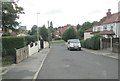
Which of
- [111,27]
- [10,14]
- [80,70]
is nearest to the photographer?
[80,70]

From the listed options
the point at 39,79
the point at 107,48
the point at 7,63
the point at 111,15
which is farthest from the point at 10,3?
the point at 111,15

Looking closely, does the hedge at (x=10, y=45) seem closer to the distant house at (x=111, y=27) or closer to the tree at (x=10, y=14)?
the tree at (x=10, y=14)

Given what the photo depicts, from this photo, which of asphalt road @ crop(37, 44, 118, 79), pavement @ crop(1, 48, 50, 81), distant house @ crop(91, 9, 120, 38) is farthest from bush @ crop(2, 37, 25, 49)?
distant house @ crop(91, 9, 120, 38)

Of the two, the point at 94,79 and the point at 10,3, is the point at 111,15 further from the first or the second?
the point at 94,79

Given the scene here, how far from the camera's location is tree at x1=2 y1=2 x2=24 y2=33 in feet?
84.7

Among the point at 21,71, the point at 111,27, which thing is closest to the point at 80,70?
the point at 21,71

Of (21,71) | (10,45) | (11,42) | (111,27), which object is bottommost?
(21,71)

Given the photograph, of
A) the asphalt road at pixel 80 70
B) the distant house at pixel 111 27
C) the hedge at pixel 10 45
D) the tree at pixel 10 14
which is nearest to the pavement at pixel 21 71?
the asphalt road at pixel 80 70

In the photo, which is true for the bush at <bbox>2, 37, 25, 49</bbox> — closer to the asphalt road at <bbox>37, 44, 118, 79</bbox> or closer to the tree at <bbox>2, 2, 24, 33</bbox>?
the tree at <bbox>2, 2, 24, 33</bbox>

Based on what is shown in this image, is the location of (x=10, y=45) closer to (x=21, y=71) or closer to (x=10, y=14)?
(x=10, y=14)

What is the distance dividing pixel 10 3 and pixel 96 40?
77.3 ft

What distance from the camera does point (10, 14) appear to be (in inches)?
1046

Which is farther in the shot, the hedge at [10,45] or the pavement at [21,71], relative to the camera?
the hedge at [10,45]

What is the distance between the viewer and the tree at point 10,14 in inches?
1016
